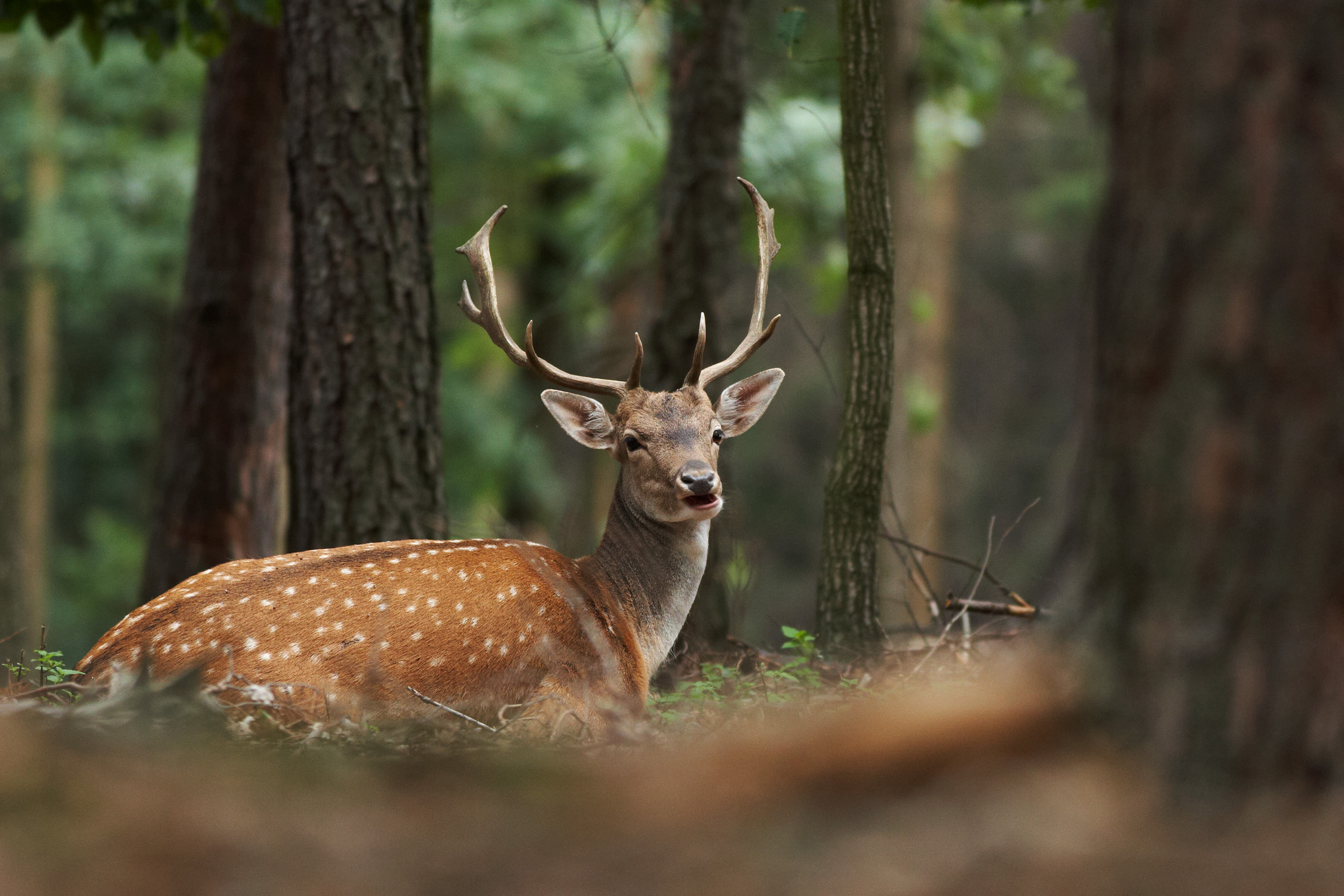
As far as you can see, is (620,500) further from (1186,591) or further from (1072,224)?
(1072,224)

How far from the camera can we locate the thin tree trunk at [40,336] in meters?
18.3

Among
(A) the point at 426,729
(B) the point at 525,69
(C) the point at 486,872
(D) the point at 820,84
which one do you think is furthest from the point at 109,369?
(C) the point at 486,872

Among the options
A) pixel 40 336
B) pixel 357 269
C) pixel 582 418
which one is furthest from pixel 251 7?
pixel 40 336

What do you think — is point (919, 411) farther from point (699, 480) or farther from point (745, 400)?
point (699, 480)

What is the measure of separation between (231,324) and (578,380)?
10.0 ft

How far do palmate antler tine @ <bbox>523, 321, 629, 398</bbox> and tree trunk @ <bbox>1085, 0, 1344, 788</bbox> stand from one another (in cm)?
340

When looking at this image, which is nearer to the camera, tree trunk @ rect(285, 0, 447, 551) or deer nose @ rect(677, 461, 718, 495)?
deer nose @ rect(677, 461, 718, 495)

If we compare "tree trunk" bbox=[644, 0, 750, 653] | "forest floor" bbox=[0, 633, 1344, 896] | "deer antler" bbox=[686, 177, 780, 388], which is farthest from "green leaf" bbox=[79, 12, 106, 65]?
"forest floor" bbox=[0, 633, 1344, 896]

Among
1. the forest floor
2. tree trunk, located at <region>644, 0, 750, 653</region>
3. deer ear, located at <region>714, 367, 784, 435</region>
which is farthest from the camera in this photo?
tree trunk, located at <region>644, 0, 750, 653</region>

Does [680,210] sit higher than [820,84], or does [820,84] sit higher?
[820,84]

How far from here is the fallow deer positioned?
446cm

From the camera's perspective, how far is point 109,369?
22.2 metres

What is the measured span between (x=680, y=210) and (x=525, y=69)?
9957mm

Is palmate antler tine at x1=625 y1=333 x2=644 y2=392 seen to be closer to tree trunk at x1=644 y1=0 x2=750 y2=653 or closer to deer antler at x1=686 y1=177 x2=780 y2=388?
deer antler at x1=686 y1=177 x2=780 y2=388
